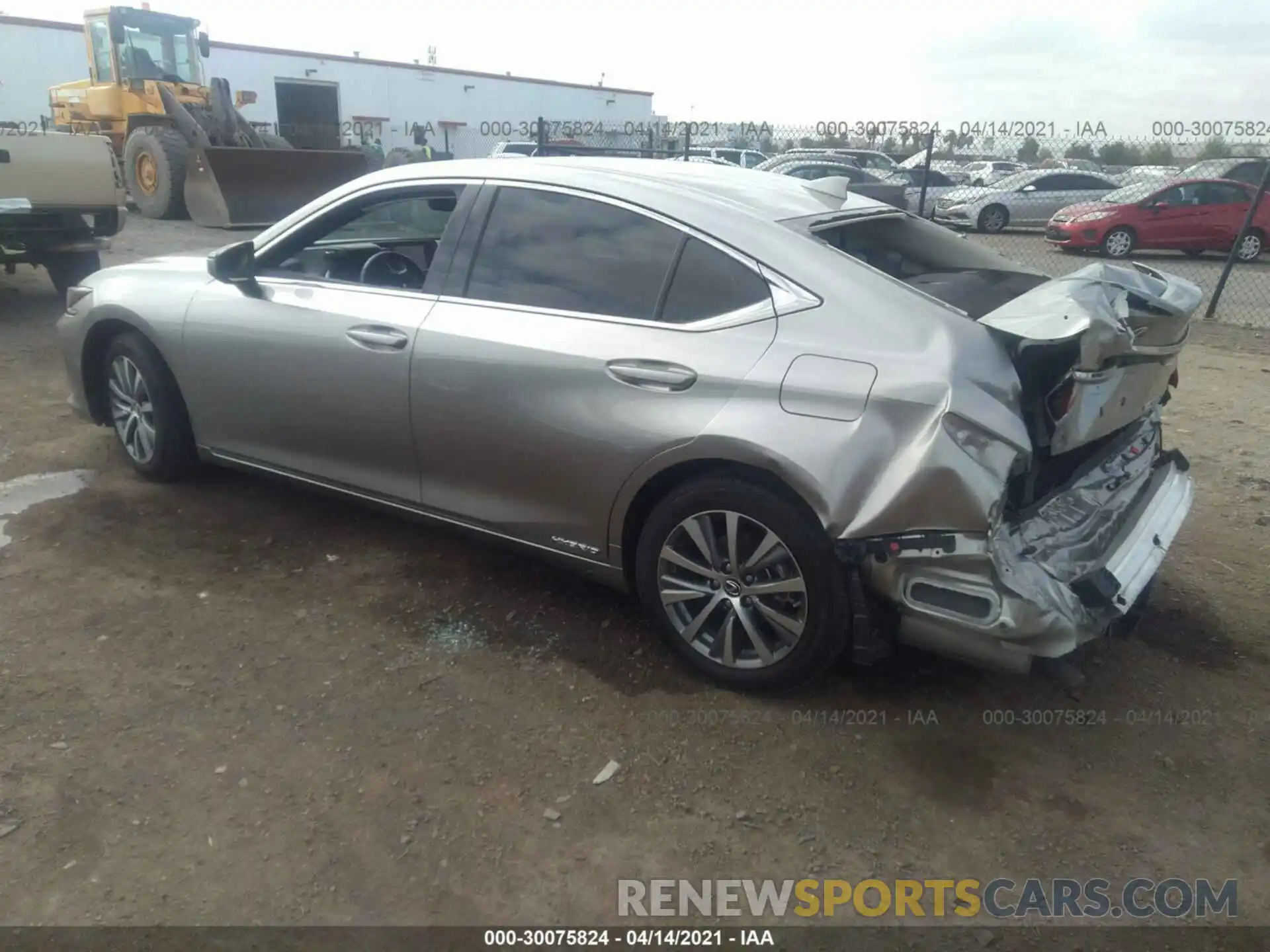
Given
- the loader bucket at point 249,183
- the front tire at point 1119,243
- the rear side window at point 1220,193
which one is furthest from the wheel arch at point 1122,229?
the loader bucket at point 249,183

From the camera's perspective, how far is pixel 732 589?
9.84 feet

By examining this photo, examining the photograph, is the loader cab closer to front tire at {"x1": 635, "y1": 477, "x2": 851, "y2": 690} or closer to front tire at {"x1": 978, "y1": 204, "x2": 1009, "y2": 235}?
front tire at {"x1": 978, "y1": 204, "x2": 1009, "y2": 235}

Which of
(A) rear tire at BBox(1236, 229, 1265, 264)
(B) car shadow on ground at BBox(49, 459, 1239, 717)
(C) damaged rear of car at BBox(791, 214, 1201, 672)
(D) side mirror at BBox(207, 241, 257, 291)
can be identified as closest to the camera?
(C) damaged rear of car at BBox(791, 214, 1201, 672)

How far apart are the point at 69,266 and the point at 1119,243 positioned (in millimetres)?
15907

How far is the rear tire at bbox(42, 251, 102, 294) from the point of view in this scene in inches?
329

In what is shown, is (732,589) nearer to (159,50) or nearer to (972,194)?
(159,50)

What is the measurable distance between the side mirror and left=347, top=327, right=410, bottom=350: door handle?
2.37 ft

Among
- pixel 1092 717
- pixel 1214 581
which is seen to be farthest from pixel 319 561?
pixel 1214 581

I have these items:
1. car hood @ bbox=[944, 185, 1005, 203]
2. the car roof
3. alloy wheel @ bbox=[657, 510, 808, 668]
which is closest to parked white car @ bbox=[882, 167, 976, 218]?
car hood @ bbox=[944, 185, 1005, 203]

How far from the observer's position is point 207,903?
227cm

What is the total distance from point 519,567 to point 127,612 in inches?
59.1

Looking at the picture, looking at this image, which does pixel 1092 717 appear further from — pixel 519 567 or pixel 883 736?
pixel 519 567

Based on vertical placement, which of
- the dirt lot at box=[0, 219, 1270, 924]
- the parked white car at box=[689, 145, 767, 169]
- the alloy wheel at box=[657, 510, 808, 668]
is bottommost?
the dirt lot at box=[0, 219, 1270, 924]

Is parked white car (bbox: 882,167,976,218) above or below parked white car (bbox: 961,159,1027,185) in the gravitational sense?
below
